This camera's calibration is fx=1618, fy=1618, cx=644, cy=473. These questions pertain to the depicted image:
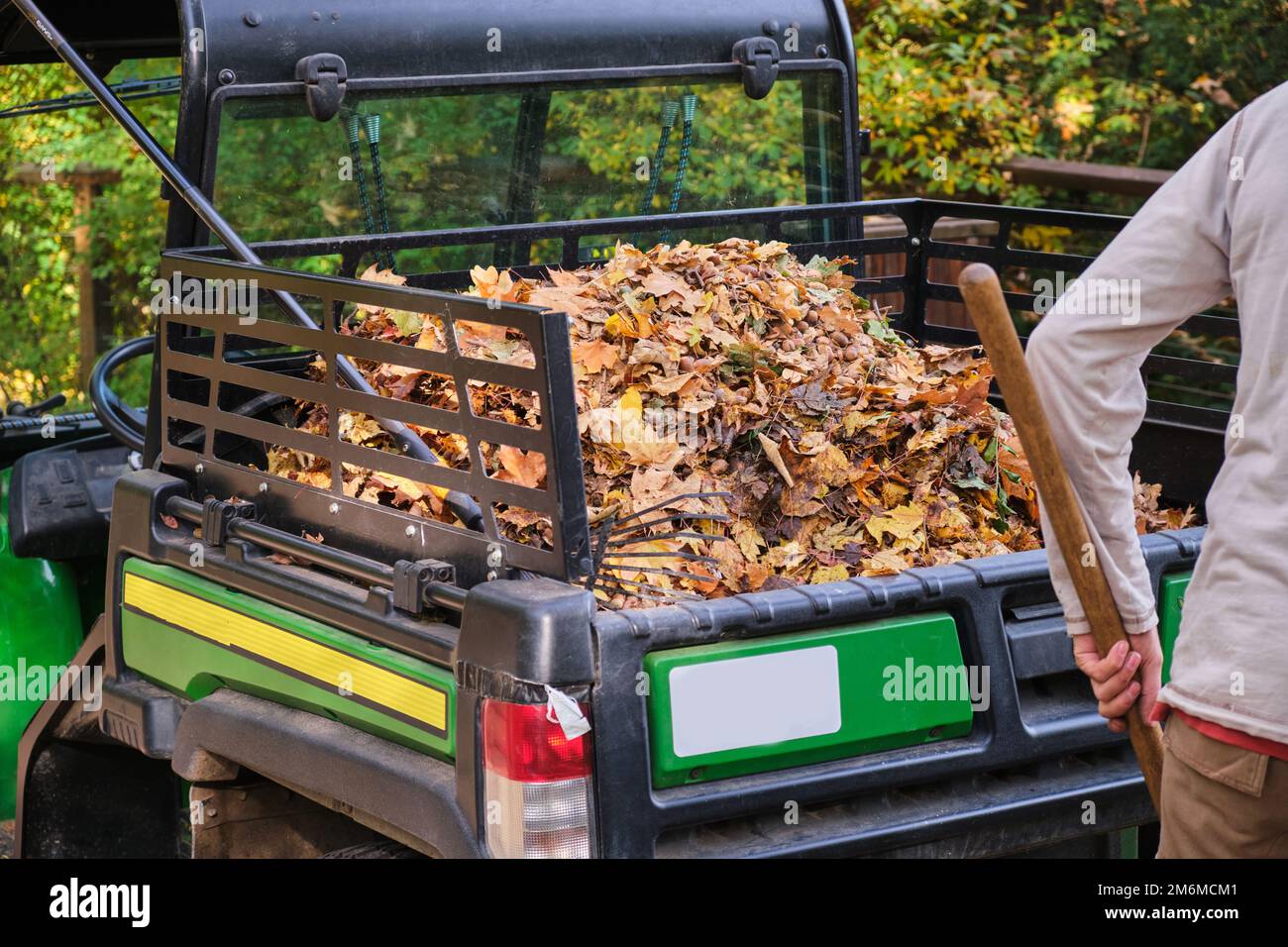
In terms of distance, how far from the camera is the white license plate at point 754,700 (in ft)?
8.30

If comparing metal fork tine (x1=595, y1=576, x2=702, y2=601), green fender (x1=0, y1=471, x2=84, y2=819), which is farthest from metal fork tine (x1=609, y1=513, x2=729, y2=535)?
green fender (x1=0, y1=471, x2=84, y2=819)

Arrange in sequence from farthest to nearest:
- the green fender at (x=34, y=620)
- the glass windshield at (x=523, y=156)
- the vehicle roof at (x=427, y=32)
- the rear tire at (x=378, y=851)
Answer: the green fender at (x=34, y=620)
the glass windshield at (x=523, y=156)
the vehicle roof at (x=427, y=32)
the rear tire at (x=378, y=851)

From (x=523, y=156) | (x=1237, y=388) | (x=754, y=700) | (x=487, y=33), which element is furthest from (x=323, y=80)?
(x=1237, y=388)

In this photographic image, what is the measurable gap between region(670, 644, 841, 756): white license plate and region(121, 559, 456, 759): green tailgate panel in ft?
1.21

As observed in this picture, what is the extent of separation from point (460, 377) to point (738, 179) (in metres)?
2.09

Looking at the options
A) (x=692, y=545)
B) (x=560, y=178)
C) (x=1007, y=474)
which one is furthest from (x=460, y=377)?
(x=560, y=178)

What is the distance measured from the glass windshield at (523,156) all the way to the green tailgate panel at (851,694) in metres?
1.80

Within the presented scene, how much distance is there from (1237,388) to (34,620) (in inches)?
129

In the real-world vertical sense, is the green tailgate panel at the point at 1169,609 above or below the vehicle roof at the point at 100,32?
below

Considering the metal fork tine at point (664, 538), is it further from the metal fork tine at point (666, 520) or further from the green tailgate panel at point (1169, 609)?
the green tailgate panel at point (1169, 609)

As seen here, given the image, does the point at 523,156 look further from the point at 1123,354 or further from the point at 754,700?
the point at 1123,354

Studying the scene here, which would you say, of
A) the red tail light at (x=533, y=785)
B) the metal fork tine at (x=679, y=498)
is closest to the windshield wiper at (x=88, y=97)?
the metal fork tine at (x=679, y=498)

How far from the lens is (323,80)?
12.3ft

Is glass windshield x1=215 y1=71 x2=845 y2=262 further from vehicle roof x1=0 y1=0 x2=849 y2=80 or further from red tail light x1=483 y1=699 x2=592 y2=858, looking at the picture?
A: red tail light x1=483 y1=699 x2=592 y2=858
